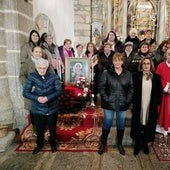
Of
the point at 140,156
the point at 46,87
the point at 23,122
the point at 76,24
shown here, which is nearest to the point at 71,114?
the point at 23,122

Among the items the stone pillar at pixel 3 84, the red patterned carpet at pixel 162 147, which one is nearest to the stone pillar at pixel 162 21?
the red patterned carpet at pixel 162 147

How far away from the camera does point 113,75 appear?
2.69 metres

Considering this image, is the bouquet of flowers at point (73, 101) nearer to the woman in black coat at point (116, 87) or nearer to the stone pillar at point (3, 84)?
the stone pillar at point (3, 84)

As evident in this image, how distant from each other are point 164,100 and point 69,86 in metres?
1.86

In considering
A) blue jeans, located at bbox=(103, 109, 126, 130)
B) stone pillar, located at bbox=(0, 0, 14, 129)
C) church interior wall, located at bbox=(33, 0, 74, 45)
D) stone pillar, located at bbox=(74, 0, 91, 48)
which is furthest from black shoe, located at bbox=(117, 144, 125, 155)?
stone pillar, located at bbox=(74, 0, 91, 48)

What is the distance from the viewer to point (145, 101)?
2818mm

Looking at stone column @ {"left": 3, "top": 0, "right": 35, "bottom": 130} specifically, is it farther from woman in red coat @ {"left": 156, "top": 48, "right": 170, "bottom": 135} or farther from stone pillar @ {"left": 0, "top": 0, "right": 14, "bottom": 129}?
woman in red coat @ {"left": 156, "top": 48, "right": 170, "bottom": 135}

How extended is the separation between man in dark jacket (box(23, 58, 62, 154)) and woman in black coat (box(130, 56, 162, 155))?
1.02 metres

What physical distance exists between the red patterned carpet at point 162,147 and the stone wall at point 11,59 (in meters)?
2.08

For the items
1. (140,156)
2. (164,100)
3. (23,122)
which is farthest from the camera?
(23,122)

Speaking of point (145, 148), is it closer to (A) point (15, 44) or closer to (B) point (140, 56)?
(B) point (140, 56)

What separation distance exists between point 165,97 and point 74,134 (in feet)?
4.77

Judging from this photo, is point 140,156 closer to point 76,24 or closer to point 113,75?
point 113,75

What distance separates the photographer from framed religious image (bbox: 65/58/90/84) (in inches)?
171
